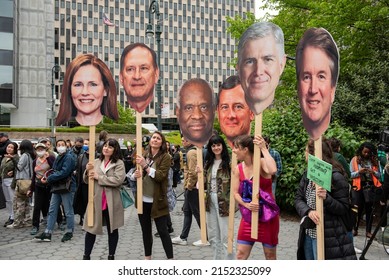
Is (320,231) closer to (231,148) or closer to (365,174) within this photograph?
(231,148)

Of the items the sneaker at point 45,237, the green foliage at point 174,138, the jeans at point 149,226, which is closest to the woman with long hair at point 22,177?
the sneaker at point 45,237

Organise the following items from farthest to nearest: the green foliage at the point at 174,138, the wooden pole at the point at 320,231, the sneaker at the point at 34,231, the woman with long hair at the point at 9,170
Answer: the green foliage at the point at 174,138 → the woman with long hair at the point at 9,170 → the sneaker at the point at 34,231 → the wooden pole at the point at 320,231

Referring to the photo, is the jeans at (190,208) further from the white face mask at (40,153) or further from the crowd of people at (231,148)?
the white face mask at (40,153)

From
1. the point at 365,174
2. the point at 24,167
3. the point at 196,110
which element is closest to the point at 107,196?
the point at 196,110

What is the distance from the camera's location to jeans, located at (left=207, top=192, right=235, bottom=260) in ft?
15.4

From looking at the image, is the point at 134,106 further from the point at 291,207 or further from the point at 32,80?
the point at 32,80

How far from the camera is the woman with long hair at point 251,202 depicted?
4.11m

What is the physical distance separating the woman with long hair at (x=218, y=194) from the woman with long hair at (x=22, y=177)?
415cm

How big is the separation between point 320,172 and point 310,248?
2.92 ft

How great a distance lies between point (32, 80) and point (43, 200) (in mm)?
33497

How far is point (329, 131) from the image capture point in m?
7.62

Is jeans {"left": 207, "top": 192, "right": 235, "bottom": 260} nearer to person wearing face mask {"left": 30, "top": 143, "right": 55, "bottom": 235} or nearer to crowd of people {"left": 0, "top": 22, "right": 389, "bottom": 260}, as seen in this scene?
crowd of people {"left": 0, "top": 22, "right": 389, "bottom": 260}

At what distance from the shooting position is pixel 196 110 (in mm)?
4973
